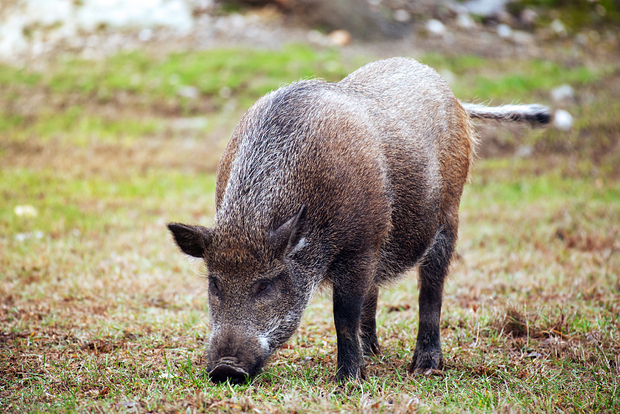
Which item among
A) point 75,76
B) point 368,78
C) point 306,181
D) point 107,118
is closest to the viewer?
point 306,181

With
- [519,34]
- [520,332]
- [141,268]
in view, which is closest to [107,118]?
[141,268]

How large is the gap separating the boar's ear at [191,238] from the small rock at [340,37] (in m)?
9.95

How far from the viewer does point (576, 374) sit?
3.41 m

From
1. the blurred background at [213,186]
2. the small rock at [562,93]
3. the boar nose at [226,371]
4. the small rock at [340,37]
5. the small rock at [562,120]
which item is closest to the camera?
the boar nose at [226,371]

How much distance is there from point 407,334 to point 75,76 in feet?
31.4

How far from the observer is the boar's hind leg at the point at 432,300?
366 cm

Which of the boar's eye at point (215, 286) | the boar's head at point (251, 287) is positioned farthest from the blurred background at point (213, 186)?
the boar's eye at point (215, 286)

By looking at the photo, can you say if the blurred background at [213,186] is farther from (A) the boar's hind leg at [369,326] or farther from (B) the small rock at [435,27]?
(A) the boar's hind leg at [369,326]

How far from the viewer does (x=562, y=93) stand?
10406 millimetres

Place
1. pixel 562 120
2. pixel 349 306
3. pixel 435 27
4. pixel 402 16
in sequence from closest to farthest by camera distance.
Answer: pixel 349 306 < pixel 562 120 < pixel 435 27 < pixel 402 16

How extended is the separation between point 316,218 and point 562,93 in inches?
343

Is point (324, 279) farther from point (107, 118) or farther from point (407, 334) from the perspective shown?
point (107, 118)

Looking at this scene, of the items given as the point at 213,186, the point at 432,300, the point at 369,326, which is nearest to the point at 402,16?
the point at 213,186

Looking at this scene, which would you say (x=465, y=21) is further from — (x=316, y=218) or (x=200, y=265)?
(x=316, y=218)
